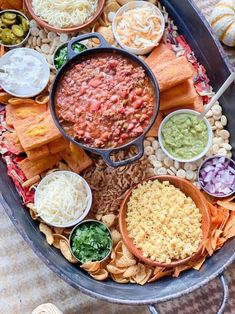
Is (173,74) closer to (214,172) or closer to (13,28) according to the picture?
(214,172)

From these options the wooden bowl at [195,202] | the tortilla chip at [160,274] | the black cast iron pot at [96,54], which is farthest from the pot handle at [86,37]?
the tortilla chip at [160,274]

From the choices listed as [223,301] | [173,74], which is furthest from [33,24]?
[223,301]

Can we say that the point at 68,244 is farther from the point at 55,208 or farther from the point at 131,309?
the point at 131,309

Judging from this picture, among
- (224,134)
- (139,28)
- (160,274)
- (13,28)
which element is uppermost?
(139,28)

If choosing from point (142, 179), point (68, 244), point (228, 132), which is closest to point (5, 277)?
point (68, 244)

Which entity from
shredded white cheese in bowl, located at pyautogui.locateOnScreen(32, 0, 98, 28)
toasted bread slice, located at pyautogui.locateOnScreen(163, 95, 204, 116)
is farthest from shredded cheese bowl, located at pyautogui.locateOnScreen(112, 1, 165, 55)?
toasted bread slice, located at pyautogui.locateOnScreen(163, 95, 204, 116)

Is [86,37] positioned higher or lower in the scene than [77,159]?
higher

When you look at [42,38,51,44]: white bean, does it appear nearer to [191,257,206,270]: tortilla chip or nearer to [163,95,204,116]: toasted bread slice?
[163,95,204,116]: toasted bread slice
